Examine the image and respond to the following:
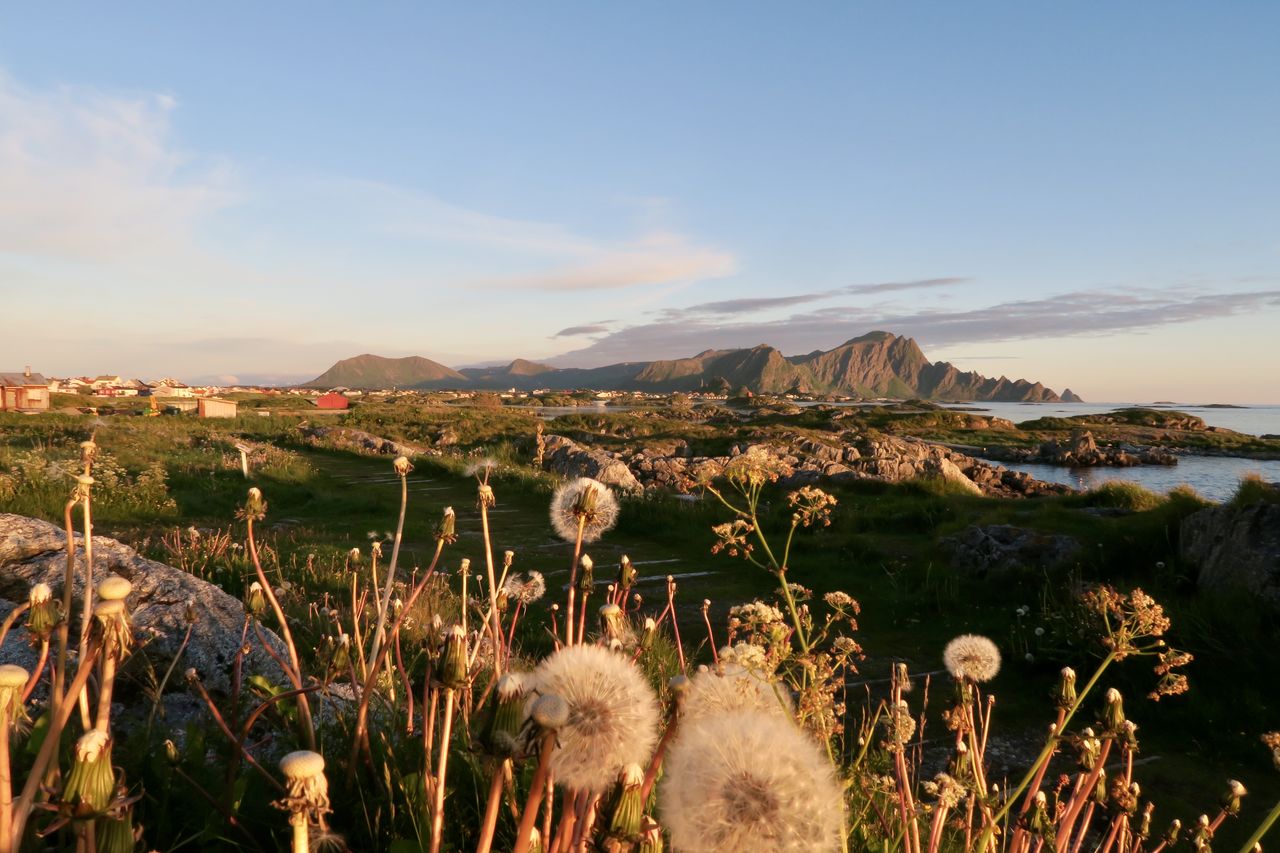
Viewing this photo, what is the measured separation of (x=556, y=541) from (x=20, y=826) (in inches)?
422

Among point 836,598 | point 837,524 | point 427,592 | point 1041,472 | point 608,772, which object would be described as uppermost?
point 608,772

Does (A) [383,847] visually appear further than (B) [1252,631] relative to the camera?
No

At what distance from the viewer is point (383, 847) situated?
2.48 metres

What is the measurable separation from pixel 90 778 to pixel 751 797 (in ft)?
3.34

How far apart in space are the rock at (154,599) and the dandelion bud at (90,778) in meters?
2.93

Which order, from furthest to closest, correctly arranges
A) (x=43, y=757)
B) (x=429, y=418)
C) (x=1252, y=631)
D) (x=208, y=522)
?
1. (x=429, y=418)
2. (x=208, y=522)
3. (x=1252, y=631)
4. (x=43, y=757)

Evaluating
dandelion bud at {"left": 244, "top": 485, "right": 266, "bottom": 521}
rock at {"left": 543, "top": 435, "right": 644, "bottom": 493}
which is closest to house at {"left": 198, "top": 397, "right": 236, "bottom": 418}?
rock at {"left": 543, "top": 435, "right": 644, "bottom": 493}

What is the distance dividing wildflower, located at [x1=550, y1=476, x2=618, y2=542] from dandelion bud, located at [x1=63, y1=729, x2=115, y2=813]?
1136 millimetres

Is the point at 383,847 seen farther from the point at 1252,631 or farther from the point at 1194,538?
the point at 1194,538

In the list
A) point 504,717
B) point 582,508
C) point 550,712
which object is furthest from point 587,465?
point 550,712

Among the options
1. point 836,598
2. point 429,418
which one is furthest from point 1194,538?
point 429,418

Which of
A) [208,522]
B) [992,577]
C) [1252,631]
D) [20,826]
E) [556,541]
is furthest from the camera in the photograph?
[208,522]

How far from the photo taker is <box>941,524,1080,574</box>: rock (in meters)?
9.09

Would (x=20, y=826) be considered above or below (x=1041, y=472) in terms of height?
above
